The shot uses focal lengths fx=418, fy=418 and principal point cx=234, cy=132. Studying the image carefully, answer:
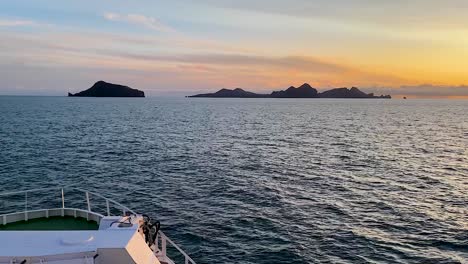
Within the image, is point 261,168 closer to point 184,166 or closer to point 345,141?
point 184,166

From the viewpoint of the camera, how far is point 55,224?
951 inches

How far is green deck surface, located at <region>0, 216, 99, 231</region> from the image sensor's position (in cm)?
2337

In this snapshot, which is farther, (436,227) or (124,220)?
(436,227)

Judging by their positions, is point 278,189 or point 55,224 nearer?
point 55,224

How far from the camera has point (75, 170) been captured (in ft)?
204

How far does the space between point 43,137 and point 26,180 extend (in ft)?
163

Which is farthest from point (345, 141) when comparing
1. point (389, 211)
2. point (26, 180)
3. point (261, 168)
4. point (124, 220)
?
point (124, 220)

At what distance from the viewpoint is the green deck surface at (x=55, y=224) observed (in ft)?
76.7

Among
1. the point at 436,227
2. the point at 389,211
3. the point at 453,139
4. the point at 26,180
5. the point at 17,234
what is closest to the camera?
the point at 17,234

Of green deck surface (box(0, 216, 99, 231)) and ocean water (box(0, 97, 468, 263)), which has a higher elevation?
green deck surface (box(0, 216, 99, 231))

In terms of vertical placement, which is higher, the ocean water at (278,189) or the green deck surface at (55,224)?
the green deck surface at (55,224)

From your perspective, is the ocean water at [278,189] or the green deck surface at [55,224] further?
the ocean water at [278,189]

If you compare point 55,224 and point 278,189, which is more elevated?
point 55,224

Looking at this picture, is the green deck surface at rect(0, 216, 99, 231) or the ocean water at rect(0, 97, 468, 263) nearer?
the green deck surface at rect(0, 216, 99, 231)
